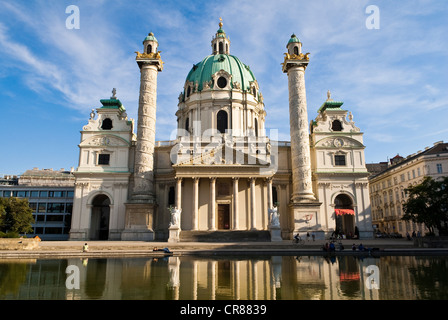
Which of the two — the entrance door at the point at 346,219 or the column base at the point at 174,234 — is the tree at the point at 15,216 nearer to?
the column base at the point at 174,234

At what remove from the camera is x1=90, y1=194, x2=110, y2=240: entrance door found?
41469mm

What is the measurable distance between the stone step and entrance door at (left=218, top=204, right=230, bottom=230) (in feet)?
17.1

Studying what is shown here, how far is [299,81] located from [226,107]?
461 inches

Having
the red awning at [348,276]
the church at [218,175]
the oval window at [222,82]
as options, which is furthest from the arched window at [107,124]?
the red awning at [348,276]

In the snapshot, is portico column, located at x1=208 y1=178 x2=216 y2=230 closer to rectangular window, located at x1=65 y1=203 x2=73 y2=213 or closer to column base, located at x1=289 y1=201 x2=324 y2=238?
column base, located at x1=289 y1=201 x2=324 y2=238

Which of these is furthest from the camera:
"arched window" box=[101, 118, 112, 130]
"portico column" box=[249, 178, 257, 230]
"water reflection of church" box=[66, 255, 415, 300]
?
"arched window" box=[101, 118, 112, 130]

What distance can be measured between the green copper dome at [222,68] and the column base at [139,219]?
67.9ft

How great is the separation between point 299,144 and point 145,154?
59.5 ft

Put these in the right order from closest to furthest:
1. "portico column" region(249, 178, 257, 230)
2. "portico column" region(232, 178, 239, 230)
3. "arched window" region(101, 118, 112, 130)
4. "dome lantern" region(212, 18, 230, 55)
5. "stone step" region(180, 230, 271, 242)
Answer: "stone step" region(180, 230, 271, 242)
"portico column" region(232, 178, 239, 230)
"portico column" region(249, 178, 257, 230)
"arched window" region(101, 118, 112, 130)
"dome lantern" region(212, 18, 230, 55)

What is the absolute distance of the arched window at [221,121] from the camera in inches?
1855

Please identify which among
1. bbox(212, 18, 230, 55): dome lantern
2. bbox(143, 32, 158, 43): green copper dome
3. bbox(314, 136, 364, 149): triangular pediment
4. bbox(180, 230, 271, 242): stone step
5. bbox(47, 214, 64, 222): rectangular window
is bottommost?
bbox(180, 230, 271, 242): stone step

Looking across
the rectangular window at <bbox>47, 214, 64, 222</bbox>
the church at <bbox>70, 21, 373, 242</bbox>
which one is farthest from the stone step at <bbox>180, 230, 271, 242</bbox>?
the rectangular window at <bbox>47, 214, 64, 222</bbox>

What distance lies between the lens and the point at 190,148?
42.1 metres

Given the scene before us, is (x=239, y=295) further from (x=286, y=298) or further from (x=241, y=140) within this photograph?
(x=241, y=140)
